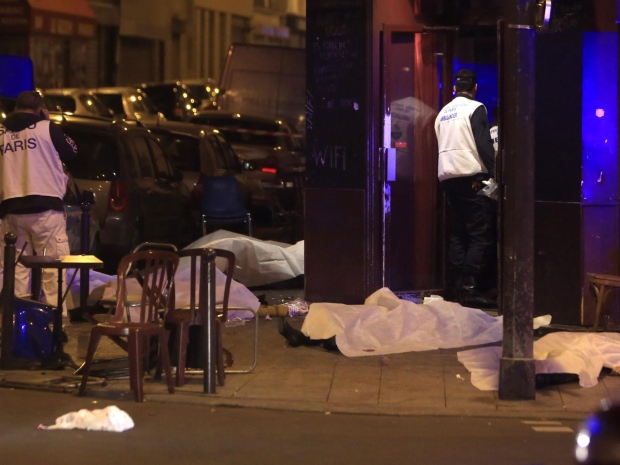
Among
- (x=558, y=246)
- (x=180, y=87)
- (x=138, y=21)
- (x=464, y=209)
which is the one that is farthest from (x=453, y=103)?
(x=138, y=21)

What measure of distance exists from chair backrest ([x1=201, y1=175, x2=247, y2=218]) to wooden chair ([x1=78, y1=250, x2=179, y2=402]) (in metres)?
6.45

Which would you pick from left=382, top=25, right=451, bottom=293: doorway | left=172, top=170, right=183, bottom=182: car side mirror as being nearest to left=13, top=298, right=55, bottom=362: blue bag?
left=382, top=25, right=451, bottom=293: doorway

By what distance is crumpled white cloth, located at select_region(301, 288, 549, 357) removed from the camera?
8.98 m

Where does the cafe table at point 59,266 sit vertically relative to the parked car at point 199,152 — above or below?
below

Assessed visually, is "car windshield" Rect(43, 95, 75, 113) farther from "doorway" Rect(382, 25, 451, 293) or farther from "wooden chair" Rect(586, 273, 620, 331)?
"wooden chair" Rect(586, 273, 620, 331)

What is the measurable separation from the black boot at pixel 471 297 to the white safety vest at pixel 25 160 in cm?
384

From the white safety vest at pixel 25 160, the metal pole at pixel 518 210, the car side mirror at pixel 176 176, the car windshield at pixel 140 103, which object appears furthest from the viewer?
the car windshield at pixel 140 103

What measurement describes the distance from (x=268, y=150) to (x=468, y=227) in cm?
987

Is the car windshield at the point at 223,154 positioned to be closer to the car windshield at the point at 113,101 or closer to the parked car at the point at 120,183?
the parked car at the point at 120,183

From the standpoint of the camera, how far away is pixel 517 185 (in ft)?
24.4

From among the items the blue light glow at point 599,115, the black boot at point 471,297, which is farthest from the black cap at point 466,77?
the black boot at point 471,297

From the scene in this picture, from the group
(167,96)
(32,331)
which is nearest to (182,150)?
(32,331)

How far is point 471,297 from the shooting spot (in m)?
10.9

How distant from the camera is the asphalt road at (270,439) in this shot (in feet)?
20.2
